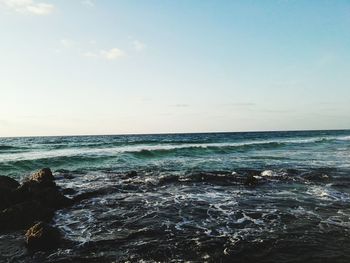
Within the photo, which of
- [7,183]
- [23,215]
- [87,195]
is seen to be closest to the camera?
[23,215]

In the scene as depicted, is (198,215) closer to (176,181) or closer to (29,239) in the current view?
(29,239)

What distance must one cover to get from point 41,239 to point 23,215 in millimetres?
2658

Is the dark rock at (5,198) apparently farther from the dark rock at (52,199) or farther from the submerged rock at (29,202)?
the dark rock at (52,199)

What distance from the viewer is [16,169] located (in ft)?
85.7

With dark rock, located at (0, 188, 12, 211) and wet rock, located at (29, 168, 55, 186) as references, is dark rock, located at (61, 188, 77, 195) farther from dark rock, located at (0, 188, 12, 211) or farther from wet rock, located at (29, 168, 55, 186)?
dark rock, located at (0, 188, 12, 211)

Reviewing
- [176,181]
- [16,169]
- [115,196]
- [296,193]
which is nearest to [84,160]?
[16,169]

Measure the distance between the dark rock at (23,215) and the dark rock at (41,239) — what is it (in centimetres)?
187

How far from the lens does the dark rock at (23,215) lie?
10.8 metres

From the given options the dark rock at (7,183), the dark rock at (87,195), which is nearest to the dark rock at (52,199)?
the dark rock at (87,195)

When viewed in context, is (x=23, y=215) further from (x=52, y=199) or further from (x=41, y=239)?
(x=41, y=239)

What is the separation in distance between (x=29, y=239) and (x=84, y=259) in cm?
185

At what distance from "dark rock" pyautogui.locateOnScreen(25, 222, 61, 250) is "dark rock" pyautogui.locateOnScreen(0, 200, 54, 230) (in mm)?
1869

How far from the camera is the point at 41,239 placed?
8.91 m

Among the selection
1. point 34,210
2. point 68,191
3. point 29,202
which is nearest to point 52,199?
point 29,202
